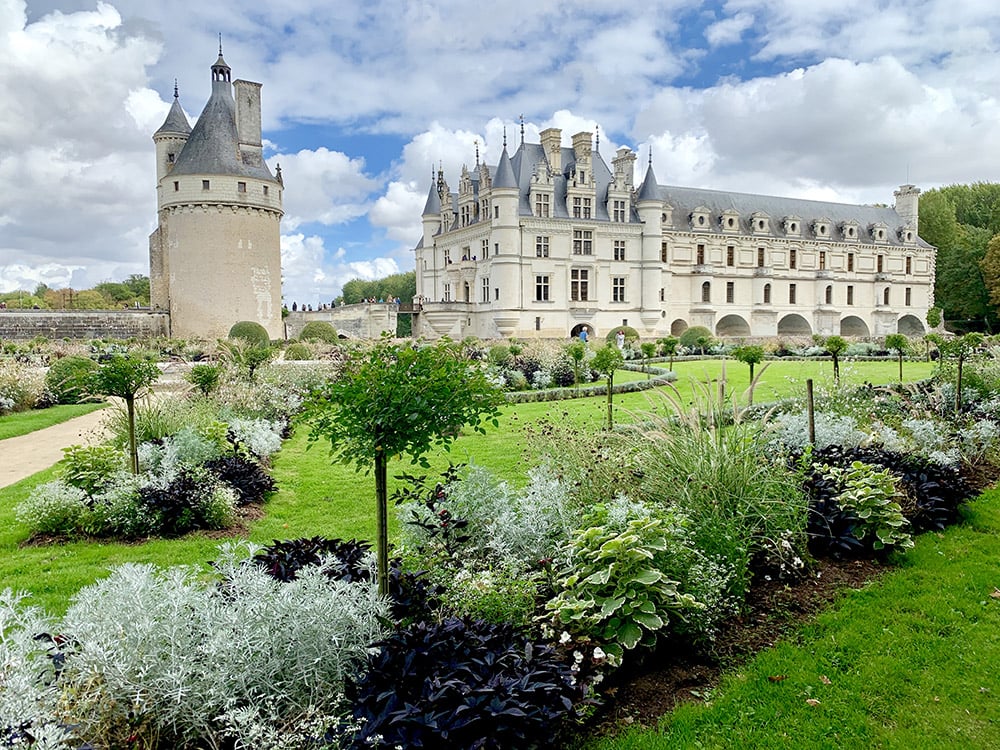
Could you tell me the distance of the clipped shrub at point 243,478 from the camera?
21.1 ft

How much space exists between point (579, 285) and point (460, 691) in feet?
107

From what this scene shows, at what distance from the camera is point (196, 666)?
2500 millimetres

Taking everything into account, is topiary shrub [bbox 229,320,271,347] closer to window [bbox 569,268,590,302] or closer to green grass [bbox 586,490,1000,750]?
window [bbox 569,268,590,302]

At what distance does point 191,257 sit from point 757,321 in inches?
1202

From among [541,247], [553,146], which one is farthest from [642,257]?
[553,146]

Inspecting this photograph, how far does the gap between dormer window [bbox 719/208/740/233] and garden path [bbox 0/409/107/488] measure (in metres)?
35.3

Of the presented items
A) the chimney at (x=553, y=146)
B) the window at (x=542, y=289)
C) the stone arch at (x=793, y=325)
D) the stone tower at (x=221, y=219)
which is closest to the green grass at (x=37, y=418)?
the stone tower at (x=221, y=219)

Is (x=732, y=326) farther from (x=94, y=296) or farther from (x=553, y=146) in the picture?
(x=94, y=296)

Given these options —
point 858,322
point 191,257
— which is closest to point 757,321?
point 858,322

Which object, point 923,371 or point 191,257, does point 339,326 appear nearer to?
point 191,257

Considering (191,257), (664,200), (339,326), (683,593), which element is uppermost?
(664,200)

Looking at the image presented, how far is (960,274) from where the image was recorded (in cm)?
4331

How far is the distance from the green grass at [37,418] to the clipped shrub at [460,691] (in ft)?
33.9

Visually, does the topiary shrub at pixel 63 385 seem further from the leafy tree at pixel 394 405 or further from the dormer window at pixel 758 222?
the dormer window at pixel 758 222
